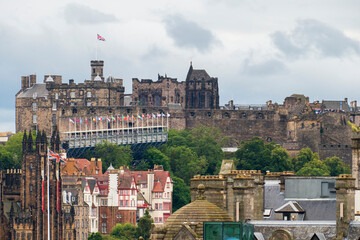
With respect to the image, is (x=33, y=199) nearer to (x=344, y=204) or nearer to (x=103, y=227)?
(x=103, y=227)

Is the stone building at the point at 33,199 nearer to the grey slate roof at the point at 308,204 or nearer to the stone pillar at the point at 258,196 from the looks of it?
the grey slate roof at the point at 308,204

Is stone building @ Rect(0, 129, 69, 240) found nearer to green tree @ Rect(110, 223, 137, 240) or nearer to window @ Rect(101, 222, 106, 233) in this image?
green tree @ Rect(110, 223, 137, 240)

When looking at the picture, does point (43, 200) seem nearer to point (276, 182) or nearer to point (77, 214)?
point (77, 214)

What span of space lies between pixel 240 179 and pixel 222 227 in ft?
44.6

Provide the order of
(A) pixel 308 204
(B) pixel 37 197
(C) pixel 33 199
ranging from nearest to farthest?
(A) pixel 308 204
(B) pixel 37 197
(C) pixel 33 199

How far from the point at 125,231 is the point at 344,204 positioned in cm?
11421

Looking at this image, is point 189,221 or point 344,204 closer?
point 189,221

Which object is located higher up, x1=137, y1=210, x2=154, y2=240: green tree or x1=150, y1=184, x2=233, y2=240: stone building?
x1=150, y1=184, x2=233, y2=240: stone building

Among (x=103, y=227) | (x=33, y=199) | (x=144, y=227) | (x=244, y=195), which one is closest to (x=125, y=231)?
(x=144, y=227)

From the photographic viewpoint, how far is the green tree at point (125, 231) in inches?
6993

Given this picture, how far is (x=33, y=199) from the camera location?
621 feet

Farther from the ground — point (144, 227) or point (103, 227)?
point (144, 227)

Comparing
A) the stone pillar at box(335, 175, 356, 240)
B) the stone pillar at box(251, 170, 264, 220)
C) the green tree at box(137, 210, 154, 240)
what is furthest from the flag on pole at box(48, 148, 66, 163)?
the stone pillar at box(335, 175, 356, 240)

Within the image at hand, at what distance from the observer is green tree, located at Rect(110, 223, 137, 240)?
17762 cm
